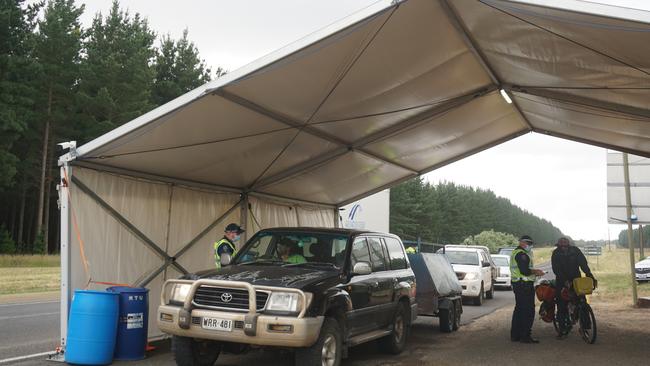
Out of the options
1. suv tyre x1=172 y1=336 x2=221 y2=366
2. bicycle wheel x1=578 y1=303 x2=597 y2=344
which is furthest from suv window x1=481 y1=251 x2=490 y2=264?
suv tyre x1=172 y1=336 x2=221 y2=366

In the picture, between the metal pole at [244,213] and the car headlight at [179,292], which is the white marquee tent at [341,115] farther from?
the car headlight at [179,292]

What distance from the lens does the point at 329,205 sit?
56.9ft

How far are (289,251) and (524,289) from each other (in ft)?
15.5

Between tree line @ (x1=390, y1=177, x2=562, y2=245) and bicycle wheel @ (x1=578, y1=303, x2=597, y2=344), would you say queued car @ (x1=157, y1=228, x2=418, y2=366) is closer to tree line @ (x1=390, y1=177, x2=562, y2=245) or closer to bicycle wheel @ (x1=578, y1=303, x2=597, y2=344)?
bicycle wheel @ (x1=578, y1=303, x2=597, y2=344)

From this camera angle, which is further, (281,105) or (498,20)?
(281,105)

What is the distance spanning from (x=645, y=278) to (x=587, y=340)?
1876 cm

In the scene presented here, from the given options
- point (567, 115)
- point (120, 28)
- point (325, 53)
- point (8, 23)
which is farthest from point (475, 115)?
point (120, 28)

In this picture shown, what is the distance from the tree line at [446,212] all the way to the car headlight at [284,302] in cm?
5549

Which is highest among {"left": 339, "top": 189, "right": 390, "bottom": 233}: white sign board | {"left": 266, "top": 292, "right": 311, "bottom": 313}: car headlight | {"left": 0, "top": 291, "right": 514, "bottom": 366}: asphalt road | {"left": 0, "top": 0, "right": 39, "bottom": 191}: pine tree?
{"left": 0, "top": 0, "right": 39, "bottom": 191}: pine tree

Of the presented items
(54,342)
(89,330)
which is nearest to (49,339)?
(54,342)

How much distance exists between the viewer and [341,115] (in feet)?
34.0

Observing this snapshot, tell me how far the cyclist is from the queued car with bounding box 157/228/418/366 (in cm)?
388

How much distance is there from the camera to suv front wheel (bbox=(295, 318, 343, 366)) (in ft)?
21.3

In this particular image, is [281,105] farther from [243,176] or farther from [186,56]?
[186,56]
